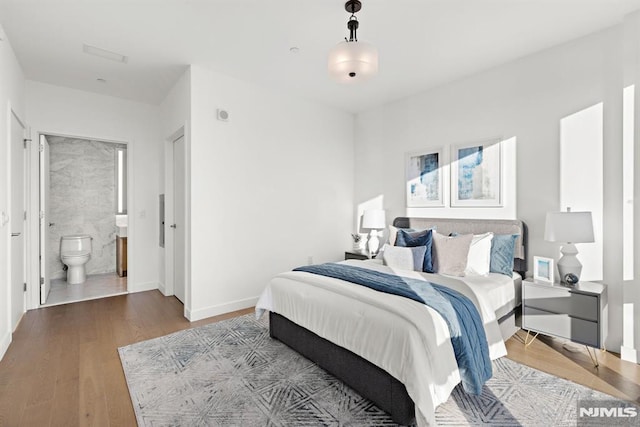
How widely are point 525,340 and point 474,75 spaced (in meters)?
2.88

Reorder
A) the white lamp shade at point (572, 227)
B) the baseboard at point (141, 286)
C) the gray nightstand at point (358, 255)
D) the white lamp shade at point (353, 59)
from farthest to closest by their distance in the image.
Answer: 1. the baseboard at point (141, 286)
2. the gray nightstand at point (358, 255)
3. the white lamp shade at point (572, 227)
4. the white lamp shade at point (353, 59)

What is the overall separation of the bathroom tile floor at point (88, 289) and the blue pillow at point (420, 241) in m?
4.03

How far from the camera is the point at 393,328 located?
1.82 metres

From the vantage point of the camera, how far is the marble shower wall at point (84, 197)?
5.35 meters

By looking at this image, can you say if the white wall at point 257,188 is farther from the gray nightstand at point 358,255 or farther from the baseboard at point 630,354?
the baseboard at point 630,354

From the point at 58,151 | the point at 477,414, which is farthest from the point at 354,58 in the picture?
the point at 58,151

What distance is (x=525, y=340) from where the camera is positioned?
290 centimetres

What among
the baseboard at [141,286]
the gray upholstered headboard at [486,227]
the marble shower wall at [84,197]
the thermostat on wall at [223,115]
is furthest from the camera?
the marble shower wall at [84,197]

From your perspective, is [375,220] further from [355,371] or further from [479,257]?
[355,371]

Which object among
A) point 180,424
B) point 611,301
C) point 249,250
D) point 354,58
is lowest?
point 180,424

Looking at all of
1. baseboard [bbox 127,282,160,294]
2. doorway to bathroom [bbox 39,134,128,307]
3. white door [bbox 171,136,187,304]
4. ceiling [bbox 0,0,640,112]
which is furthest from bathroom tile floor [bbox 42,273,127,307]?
ceiling [bbox 0,0,640,112]

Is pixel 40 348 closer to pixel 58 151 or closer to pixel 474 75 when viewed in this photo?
pixel 58 151

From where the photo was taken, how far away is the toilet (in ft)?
16.3

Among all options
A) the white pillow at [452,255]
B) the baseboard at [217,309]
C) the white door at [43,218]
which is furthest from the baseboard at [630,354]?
the white door at [43,218]
